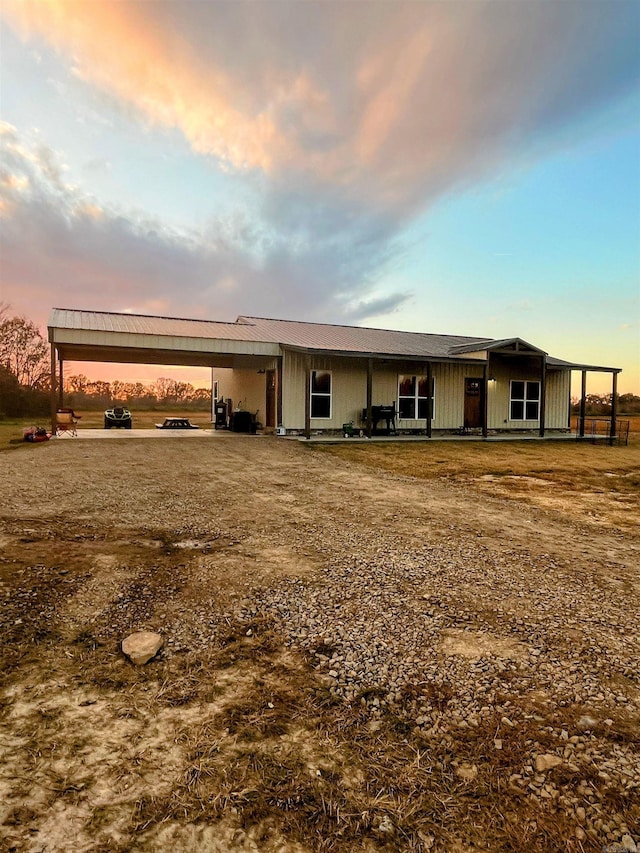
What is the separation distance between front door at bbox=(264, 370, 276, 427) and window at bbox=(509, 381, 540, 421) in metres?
10.1

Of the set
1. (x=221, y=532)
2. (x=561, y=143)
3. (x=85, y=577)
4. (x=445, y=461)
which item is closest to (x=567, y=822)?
(x=85, y=577)

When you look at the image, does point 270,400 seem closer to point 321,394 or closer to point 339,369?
point 321,394

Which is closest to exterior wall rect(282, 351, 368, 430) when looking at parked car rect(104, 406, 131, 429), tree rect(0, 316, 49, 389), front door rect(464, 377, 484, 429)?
front door rect(464, 377, 484, 429)

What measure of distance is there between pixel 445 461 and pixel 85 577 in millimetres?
8266

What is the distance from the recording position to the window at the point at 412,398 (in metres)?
16.0

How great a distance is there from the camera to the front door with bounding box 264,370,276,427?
15.4 m

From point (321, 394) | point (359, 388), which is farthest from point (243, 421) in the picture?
point (359, 388)

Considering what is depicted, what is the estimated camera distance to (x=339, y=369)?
49.4 ft

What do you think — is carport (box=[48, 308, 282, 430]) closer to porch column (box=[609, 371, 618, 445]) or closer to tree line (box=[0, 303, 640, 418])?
tree line (box=[0, 303, 640, 418])

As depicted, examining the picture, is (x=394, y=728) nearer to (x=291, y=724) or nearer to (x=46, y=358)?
(x=291, y=724)

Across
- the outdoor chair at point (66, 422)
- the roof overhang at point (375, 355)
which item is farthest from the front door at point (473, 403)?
the outdoor chair at point (66, 422)

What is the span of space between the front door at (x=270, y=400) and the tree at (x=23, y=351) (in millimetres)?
16917

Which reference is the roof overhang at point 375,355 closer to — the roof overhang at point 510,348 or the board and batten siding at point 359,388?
the roof overhang at point 510,348

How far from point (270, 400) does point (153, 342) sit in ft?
15.3
